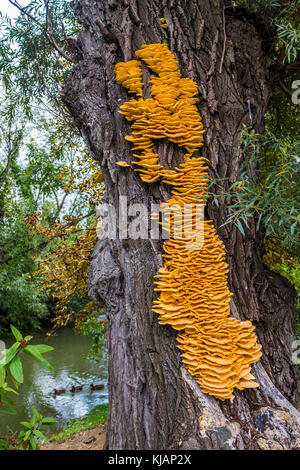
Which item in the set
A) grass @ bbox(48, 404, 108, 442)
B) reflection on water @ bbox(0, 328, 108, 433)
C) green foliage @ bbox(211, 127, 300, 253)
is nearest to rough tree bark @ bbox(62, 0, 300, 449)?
green foliage @ bbox(211, 127, 300, 253)

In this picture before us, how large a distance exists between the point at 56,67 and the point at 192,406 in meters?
3.37

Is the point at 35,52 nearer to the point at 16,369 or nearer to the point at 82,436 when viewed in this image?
the point at 16,369

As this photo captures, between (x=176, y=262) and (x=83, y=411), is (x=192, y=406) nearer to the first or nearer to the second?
(x=176, y=262)

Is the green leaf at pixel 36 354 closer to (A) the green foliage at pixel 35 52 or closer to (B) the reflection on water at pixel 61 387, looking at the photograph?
(A) the green foliage at pixel 35 52

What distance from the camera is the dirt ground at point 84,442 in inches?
111

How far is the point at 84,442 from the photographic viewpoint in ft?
9.60

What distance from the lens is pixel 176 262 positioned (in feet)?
4.45

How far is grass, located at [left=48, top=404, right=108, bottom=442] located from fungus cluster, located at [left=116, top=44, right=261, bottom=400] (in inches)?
105

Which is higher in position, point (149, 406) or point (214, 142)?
point (214, 142)

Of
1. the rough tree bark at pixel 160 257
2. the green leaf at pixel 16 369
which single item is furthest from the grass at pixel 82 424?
the green leaf at pixel 16 369

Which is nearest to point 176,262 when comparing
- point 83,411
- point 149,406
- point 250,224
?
point 250,224

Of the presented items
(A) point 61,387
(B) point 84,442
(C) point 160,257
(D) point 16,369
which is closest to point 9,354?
(D) point 16,369

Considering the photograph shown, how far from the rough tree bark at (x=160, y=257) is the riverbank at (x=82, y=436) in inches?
66.8

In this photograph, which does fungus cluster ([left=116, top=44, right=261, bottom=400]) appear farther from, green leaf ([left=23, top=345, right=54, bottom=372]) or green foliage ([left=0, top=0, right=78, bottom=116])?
green foliage ([left=0, top=0, right=78, bottom=116])
